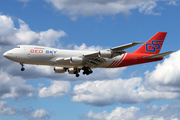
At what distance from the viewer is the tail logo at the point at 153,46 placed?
5578 cm

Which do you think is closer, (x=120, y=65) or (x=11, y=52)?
(x=11, y=52)

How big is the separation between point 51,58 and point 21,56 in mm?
5719

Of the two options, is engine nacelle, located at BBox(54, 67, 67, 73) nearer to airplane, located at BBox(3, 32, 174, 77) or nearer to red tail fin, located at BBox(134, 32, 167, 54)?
airplane, located at BBox(3, 32, 174, 77)

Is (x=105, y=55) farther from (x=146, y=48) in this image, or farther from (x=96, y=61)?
(x=146, y=48)

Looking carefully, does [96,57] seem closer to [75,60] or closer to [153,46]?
[75,60]

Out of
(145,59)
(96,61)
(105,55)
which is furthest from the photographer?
(145,59)

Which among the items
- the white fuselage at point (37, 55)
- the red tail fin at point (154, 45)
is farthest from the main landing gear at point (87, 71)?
the red tail fin at point (154, 45)

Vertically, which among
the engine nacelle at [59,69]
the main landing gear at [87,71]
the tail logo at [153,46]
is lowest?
the main landing gear at [87,71]

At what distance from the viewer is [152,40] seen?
186 feet

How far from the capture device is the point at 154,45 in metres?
56.2

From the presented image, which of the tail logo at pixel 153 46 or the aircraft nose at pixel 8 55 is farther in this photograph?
the tail logo at pixel 153 46

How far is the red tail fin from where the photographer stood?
55.3 metres

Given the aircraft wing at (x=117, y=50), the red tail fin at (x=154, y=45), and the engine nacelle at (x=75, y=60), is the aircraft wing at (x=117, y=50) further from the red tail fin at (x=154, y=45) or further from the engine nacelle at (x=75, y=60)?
the red tail fin at (x=154, y=45)

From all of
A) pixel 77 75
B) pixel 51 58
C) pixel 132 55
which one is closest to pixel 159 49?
pixel 132 55
